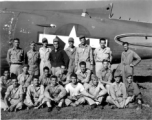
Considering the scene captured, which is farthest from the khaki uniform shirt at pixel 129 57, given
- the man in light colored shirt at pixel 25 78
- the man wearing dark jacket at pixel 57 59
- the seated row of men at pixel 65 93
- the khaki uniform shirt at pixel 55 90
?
the man in light colored shirt at pixel 25 78

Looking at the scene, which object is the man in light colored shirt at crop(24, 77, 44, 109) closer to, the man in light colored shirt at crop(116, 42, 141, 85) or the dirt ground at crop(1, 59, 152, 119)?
the dirt ground at crop(1, 59, 152, 119)

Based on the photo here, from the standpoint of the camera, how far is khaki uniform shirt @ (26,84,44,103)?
5.10 metres

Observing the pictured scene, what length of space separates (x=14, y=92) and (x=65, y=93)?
129 cm

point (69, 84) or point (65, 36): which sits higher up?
point (65, 36)

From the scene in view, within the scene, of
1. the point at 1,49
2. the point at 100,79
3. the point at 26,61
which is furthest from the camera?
the point at 1,49

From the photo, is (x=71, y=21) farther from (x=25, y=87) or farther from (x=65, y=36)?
(x=25, y=87)

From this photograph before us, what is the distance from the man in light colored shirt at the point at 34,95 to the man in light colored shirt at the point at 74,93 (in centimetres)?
67

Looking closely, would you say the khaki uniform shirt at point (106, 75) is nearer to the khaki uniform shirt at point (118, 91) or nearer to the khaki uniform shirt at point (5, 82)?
the khaki uniform shirt at point (118, 91)

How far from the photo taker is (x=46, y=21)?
7352 millimetres

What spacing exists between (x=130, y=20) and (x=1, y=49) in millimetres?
4938

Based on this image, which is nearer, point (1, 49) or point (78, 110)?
point (78, 110)

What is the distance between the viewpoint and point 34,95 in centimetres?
518

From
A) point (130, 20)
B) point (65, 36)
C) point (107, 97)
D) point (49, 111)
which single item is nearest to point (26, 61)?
point (65, 36)

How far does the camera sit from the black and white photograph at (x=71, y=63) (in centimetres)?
496
